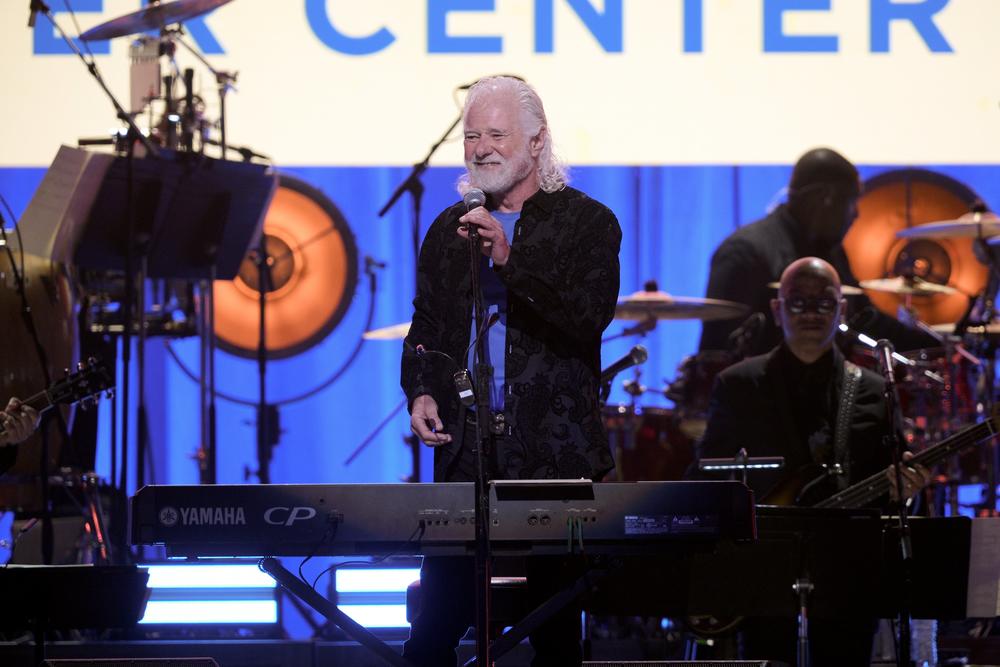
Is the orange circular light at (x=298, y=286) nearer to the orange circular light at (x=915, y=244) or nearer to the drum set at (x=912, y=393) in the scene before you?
the drum set at (x=912, y=393)

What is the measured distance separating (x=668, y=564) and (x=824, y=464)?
102 centimetres

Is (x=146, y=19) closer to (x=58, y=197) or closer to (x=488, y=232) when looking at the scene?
(x=58, y=197)

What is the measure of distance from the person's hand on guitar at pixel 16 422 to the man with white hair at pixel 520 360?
81.8 inches

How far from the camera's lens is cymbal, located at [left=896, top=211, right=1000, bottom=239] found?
644cm

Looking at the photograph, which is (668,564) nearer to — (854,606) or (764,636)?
(854,606)

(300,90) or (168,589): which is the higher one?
(300,90)

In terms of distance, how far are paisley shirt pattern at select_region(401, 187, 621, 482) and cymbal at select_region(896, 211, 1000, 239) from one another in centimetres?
403

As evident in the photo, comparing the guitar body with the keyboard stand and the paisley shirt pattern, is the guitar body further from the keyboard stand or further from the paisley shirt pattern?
the keyboard stand

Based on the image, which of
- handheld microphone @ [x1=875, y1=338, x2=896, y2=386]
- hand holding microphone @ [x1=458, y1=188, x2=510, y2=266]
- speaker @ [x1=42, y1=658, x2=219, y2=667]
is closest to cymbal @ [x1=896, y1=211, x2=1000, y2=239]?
handheld microphone @ [x1=875, y1=338, x2=896, y2=386]

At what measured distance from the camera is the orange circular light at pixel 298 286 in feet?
22.3

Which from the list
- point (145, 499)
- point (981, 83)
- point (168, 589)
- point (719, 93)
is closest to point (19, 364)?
point (168, 589)

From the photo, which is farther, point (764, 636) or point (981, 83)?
point (981, 83)

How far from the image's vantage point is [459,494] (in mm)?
2605

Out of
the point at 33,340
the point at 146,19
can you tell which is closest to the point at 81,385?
the point at 33,340
